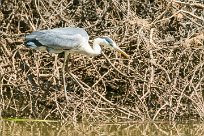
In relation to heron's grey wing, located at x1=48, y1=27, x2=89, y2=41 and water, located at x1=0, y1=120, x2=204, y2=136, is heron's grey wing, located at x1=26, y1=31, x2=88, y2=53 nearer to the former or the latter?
heron's grey wing, located at x1=48, y1=27, x2=89, y2=41

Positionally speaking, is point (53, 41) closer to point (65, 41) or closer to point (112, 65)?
point (65, 41)

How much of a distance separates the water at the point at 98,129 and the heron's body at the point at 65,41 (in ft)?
3.17

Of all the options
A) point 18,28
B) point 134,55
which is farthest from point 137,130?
point 18,28

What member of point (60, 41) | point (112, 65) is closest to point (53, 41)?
point (60, 41)

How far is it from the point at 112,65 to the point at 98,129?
1.21 m

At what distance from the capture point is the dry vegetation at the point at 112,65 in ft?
27.9

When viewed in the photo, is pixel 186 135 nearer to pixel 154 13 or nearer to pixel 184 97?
pixel 184 97

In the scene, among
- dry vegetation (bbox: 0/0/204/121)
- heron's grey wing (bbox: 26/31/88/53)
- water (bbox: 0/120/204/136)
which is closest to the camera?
water (bbox: 0/120/204/136)

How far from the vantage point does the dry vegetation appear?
849cm

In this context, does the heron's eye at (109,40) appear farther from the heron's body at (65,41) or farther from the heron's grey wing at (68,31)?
the heron's grey wing at (68,31)

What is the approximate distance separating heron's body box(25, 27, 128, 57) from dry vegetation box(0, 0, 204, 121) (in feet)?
0.86

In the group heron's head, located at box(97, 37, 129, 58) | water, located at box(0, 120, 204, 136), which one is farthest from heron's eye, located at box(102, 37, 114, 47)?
water, located at box(0, 120, 204, 136)

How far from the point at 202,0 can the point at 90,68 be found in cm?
205

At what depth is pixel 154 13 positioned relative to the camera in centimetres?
992
